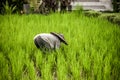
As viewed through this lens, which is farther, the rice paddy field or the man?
the man

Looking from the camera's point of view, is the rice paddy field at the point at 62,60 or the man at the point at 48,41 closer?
the rice paddy field at the point at 62,60

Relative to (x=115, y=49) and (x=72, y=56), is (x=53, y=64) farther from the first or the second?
(x=115, y=49)

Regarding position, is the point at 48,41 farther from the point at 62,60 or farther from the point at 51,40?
the point at 62,60

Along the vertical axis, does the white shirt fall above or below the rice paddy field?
above

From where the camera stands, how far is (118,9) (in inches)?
365

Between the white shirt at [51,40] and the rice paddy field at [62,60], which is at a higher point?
the white shirt at [51,40]

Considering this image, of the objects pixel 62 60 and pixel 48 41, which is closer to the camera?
pixel 62 60

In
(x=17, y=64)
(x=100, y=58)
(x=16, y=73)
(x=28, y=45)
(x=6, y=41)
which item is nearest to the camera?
(x=16, y=73)

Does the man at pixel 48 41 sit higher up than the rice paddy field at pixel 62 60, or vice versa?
the man at pixel 48 41

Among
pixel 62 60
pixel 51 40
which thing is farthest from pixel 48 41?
pixel 62 60

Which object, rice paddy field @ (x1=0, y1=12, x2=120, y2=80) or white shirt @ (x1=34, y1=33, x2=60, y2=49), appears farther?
white shirt @ (x1=34, y1=33, x2=60, y2=49)

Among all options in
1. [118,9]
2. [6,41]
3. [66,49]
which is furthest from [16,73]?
[118,9]

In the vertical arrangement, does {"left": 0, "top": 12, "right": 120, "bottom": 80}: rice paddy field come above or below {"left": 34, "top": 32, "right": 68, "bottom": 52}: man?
below

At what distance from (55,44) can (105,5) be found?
953cm
